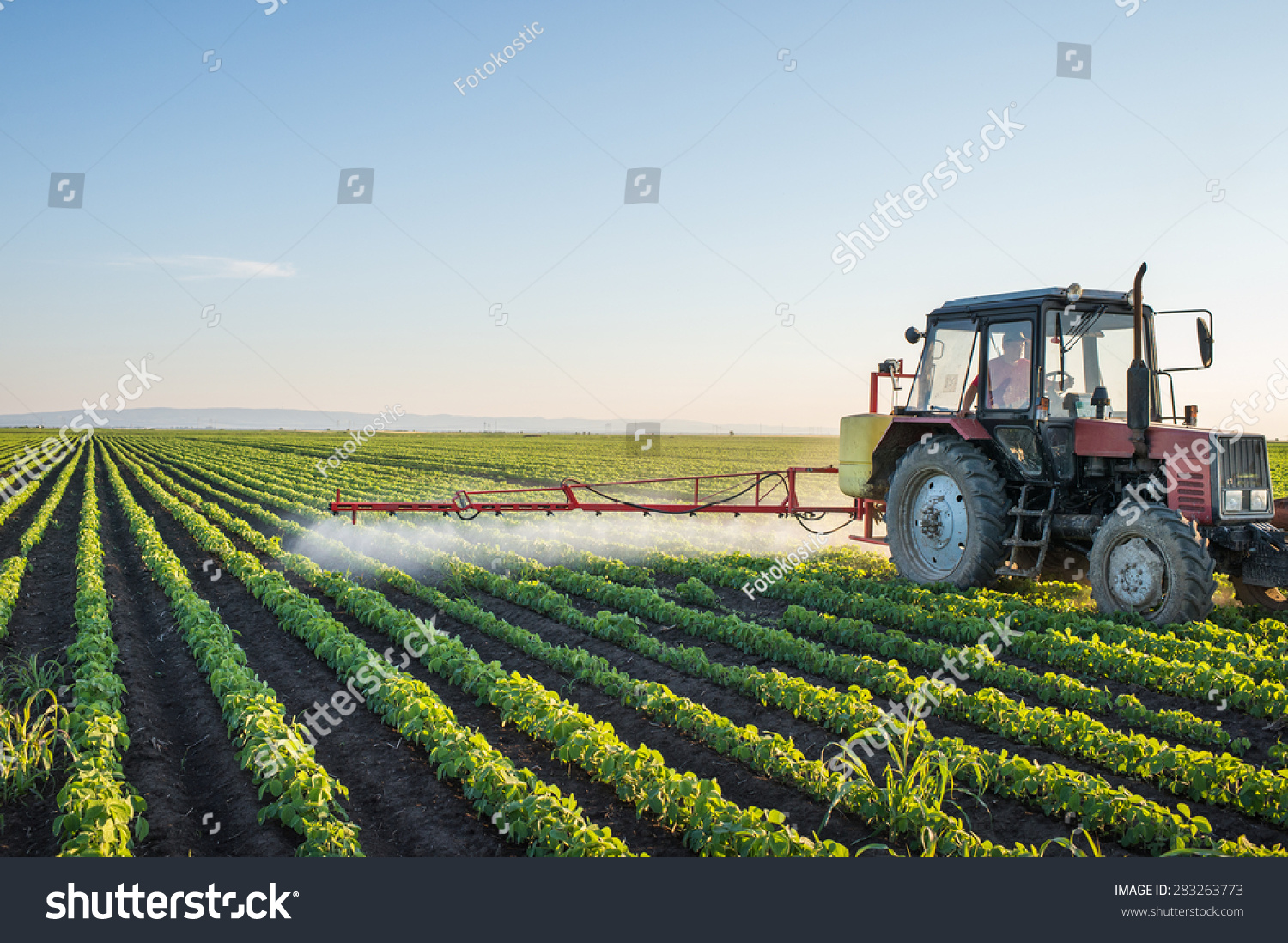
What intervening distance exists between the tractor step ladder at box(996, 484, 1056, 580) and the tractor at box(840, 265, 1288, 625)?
0.8 inches

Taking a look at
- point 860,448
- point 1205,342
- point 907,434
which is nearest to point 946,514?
point 907,434

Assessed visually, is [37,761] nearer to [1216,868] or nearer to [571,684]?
[571,684]

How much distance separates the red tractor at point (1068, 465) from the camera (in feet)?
22.9

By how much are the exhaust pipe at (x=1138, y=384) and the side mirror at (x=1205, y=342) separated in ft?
3.20

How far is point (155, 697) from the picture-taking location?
6535mm

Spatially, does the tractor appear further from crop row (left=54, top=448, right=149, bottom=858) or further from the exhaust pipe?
crop row (left=54, top=448, right=149, bottom=858)

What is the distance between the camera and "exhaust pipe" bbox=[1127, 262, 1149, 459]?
6648mm

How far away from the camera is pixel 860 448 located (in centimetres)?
970

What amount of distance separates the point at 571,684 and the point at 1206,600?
5.16m

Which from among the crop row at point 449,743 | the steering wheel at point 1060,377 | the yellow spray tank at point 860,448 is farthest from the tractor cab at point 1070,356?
the crop row at point 449,743

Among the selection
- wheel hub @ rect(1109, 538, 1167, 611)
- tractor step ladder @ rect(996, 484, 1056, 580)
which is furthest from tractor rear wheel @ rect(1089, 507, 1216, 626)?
tractor step ladder @ rect(996, 484, 1056, 580)

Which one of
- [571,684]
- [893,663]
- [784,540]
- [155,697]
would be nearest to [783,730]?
[893,663]

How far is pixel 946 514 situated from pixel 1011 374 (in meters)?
1.60

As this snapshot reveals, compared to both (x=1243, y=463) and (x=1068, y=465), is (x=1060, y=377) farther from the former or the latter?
(x=1243, y=463)
